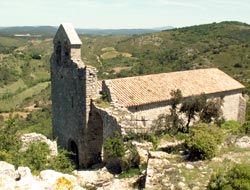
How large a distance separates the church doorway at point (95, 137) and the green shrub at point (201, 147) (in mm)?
8566

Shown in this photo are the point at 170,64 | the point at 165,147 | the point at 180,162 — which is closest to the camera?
the point at 180,162

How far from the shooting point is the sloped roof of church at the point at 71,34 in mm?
21250

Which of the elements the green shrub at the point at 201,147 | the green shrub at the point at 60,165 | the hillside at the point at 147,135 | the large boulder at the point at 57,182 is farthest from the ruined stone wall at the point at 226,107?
the large boulder at the point at 57,182

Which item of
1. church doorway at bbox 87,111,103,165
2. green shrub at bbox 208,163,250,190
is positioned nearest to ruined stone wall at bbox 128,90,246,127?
church doorway at bbox 87,111,103,165

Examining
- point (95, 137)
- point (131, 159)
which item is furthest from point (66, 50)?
point (131, 159)

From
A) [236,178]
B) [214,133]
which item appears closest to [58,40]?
[214,133]

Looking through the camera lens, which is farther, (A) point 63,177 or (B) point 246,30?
(B) point 246,30

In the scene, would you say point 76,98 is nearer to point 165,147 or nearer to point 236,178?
point 165,147

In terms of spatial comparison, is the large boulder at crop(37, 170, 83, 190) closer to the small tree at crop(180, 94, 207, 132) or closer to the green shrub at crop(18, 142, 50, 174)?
the green shrub at crop(18, 142, 50, 174)

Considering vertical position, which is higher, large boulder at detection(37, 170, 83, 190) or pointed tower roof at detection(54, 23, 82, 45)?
pointed tower roof at detection(54, 23, 82, 45)

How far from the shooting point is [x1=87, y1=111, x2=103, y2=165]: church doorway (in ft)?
68.5

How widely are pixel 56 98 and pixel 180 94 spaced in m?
8.91

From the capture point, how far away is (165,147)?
17625 mm

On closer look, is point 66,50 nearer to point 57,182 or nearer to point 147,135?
point 147,135
